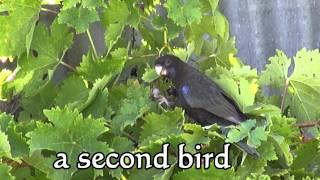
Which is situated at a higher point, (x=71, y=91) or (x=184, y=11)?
(x=184, y=11)

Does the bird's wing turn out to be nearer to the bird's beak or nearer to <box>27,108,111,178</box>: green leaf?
the bird's beak

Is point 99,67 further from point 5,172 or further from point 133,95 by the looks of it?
point 5,172

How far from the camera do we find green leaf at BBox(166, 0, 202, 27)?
5.01ft

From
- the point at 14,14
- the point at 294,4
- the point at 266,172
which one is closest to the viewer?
the point at 266,172

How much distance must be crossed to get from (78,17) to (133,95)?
0.20 metres

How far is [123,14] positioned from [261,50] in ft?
2.07

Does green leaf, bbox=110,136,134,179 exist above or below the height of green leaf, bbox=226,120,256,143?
below

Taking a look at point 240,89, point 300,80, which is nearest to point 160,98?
point 240,89

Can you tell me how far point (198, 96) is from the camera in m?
1.60

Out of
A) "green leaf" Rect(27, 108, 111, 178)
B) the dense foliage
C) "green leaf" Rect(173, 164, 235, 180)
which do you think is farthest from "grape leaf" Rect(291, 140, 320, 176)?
"green leaf" Rect(27, 108, 111, 178)

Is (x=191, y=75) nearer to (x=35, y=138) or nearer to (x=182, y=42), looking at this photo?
(x=182, y=42)

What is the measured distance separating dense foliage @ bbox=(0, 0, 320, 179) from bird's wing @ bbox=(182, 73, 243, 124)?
2cm

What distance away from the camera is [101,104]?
1469 mm

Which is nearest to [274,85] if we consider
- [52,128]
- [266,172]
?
[266,172]
